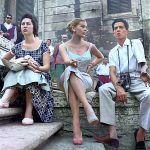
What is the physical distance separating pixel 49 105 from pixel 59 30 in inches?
367

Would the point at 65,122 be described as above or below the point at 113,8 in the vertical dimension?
below

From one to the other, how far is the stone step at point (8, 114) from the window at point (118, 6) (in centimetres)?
961

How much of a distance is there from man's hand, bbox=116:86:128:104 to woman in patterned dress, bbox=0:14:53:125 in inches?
34.4

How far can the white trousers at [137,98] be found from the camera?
3303mm

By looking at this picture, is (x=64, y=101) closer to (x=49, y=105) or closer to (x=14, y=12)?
(x=49, y=105)

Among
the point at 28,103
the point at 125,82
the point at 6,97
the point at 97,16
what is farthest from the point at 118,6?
the point at 6,97

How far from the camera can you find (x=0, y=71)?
421cm

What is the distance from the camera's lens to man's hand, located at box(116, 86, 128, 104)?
344cm

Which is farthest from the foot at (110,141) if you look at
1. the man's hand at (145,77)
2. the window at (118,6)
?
the window at (118,6)

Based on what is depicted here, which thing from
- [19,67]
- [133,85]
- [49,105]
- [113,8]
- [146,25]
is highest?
[113,8]

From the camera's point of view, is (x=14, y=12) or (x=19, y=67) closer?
(x=19, y=67)

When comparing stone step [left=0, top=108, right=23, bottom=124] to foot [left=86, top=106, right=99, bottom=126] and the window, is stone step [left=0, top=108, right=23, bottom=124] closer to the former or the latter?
foot [left=86, top=106, right=99, bottom=126]

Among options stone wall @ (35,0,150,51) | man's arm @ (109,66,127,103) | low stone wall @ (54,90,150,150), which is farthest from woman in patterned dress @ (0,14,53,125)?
stone wall @ (35,0,150,51)

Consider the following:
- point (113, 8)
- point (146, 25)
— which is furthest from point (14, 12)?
point (146, 25)
